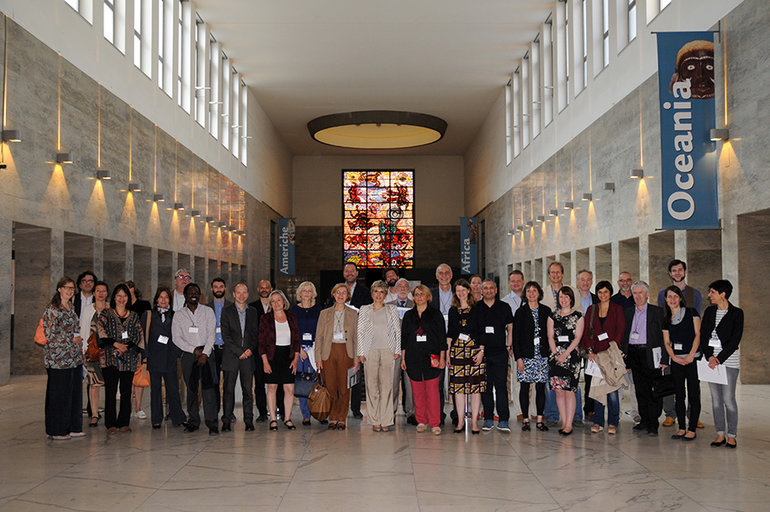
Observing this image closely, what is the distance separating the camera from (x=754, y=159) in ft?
34.4

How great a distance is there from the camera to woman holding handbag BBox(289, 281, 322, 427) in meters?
8.77

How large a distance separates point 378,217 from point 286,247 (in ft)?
25.5

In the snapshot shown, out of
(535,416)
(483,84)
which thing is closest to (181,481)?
(535,416)

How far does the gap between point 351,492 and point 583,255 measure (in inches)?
561

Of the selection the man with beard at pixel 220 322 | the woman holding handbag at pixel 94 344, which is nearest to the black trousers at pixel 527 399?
the man with beard at pixel 220 322

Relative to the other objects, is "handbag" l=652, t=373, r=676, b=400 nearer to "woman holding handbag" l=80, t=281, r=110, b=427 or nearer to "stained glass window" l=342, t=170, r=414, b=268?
"woman holding handbag" l=80, t=281, r=110, b=427

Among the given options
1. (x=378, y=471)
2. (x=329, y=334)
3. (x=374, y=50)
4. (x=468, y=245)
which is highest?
(x=374, y=50)

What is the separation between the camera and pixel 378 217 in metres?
41.9

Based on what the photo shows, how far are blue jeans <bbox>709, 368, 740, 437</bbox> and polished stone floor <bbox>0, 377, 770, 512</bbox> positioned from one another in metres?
0.21

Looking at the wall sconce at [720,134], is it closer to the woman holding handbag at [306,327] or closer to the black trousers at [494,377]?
the black trousers at [494,377]

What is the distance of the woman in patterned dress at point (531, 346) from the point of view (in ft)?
26.9

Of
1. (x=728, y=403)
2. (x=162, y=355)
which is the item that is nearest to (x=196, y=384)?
(x=162, y=355)

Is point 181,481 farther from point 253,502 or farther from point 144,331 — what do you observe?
point 144,331

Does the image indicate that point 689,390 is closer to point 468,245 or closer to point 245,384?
point 245,384
